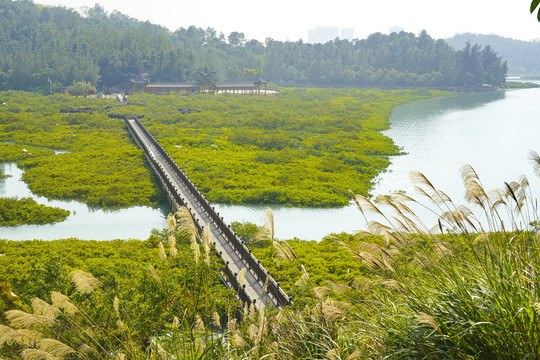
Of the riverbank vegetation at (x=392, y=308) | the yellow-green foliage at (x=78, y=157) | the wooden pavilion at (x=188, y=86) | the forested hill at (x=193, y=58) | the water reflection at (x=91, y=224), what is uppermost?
the forested hill at (x=193, y=58)

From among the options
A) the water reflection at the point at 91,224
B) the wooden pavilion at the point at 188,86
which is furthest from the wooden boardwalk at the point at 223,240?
the wooden pavilion at the point at 188,86

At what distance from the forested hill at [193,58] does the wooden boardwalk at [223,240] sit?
2259 inches

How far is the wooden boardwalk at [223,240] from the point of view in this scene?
12438mm

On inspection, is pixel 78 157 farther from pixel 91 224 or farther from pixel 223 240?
pixel 223 240

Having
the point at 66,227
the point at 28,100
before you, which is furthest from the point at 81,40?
the point at 66,227

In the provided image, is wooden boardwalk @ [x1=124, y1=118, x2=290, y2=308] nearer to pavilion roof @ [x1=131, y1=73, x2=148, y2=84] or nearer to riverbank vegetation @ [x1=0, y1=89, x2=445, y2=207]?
riverbank vegetation @ [x1=0, y1=89, x2=445, y2=207]

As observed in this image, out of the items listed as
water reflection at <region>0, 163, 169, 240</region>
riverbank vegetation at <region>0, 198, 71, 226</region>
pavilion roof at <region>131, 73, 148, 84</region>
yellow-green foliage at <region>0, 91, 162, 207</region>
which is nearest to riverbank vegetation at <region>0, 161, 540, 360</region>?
water reflection at <region>0, 163, 169, 240</region>

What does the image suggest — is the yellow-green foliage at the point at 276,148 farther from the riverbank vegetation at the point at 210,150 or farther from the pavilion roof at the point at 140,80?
the pavilion roof at the point at 140,80

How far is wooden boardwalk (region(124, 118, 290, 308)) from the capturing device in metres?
12.4

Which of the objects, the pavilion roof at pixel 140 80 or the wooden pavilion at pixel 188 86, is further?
the wooden pavilion at pixel 188 86

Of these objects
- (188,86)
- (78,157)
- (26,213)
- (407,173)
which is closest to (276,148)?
(407,173)

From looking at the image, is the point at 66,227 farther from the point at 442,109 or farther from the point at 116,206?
the point at 442,109

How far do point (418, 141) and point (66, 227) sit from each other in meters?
33.7

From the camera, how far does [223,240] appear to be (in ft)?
56.3
